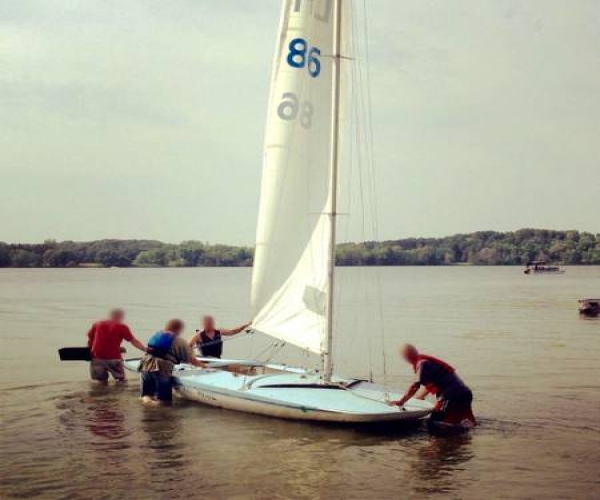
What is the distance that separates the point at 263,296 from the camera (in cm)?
1456

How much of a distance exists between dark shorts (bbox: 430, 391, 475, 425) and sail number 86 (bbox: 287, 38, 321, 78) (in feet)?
18.8

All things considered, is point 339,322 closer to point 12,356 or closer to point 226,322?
point 226,322

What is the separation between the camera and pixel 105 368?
17500 millimetres

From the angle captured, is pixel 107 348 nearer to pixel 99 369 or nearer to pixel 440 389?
pixel 99 369

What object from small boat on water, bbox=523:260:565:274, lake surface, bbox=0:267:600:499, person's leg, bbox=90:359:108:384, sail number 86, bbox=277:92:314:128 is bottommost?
lake surface, bbox=0:267:600:499

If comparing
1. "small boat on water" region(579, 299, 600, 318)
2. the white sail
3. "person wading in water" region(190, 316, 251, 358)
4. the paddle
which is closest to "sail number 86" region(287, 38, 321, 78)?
the white sail

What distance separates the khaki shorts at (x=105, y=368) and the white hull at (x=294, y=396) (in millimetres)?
2869

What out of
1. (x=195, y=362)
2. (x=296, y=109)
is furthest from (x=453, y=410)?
(x=296, y=109)

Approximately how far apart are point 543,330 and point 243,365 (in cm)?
2057

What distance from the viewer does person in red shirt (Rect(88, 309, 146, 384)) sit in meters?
17.1

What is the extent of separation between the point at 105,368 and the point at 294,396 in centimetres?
621

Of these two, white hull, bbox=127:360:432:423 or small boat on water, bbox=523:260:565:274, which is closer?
white hull, bbox=127:360:432:423

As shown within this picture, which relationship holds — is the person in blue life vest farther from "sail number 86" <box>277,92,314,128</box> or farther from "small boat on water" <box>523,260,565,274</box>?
"small boat on water" <box>523,260,565,274</box>

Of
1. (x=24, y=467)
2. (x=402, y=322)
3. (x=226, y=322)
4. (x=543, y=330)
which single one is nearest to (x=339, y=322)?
(x=402, y=322)
